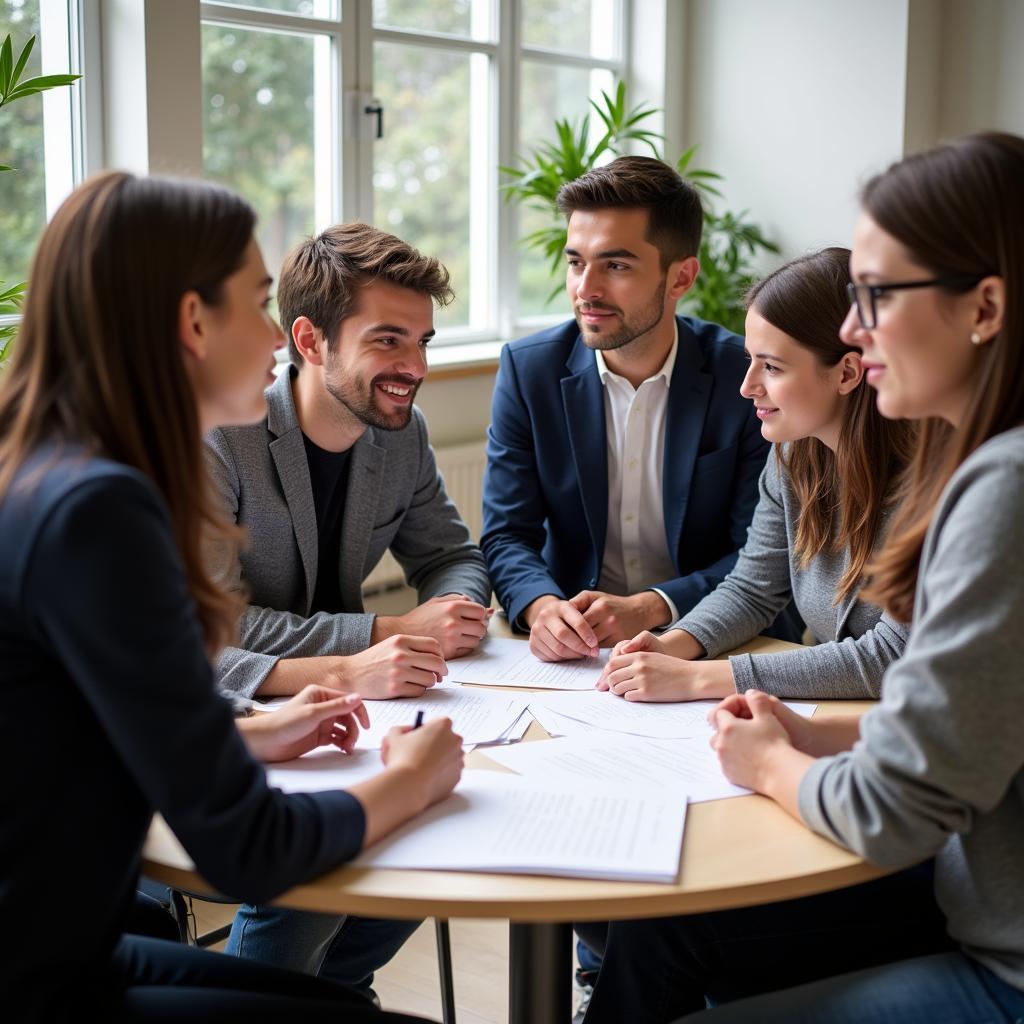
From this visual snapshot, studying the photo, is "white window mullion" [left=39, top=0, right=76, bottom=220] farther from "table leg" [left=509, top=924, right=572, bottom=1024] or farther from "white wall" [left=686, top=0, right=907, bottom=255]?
"white wall" [left=686, top=0, right=907, bottom=255]

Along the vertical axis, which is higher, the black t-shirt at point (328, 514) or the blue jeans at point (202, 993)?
the black t-shirt at point (328, 514)

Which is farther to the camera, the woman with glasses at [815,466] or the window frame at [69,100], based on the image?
the window frame at [69,100]

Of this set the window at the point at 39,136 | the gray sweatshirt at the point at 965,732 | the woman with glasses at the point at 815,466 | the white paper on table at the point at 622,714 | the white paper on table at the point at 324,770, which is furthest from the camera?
the window at the point at 39,136

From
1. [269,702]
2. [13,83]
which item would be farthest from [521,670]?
[13,83]

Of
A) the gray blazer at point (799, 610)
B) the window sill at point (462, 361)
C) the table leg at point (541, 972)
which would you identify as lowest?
the table leg at point (541, 972)

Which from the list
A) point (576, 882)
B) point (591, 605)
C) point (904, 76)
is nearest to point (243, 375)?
point (576, 882)

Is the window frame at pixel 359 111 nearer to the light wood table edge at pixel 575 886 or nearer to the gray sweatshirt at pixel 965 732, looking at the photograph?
the light wood table edge at pixel 575 886

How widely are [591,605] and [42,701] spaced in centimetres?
114

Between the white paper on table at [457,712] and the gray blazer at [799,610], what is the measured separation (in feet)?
1.10

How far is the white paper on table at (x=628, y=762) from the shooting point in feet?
4.81

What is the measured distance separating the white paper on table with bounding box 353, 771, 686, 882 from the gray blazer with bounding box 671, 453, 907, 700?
44cm

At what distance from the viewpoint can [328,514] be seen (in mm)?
2287

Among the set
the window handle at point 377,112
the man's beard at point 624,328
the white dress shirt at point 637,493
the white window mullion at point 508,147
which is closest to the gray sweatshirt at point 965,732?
the white dress shirt at point 637,493

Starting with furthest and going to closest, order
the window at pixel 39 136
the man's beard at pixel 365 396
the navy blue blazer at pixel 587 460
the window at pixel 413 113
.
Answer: the window at pixel 413 113, the window at pixel 39 136, the navy blue blazer at pixel 587 460, the man's beard at pixel 365 396
